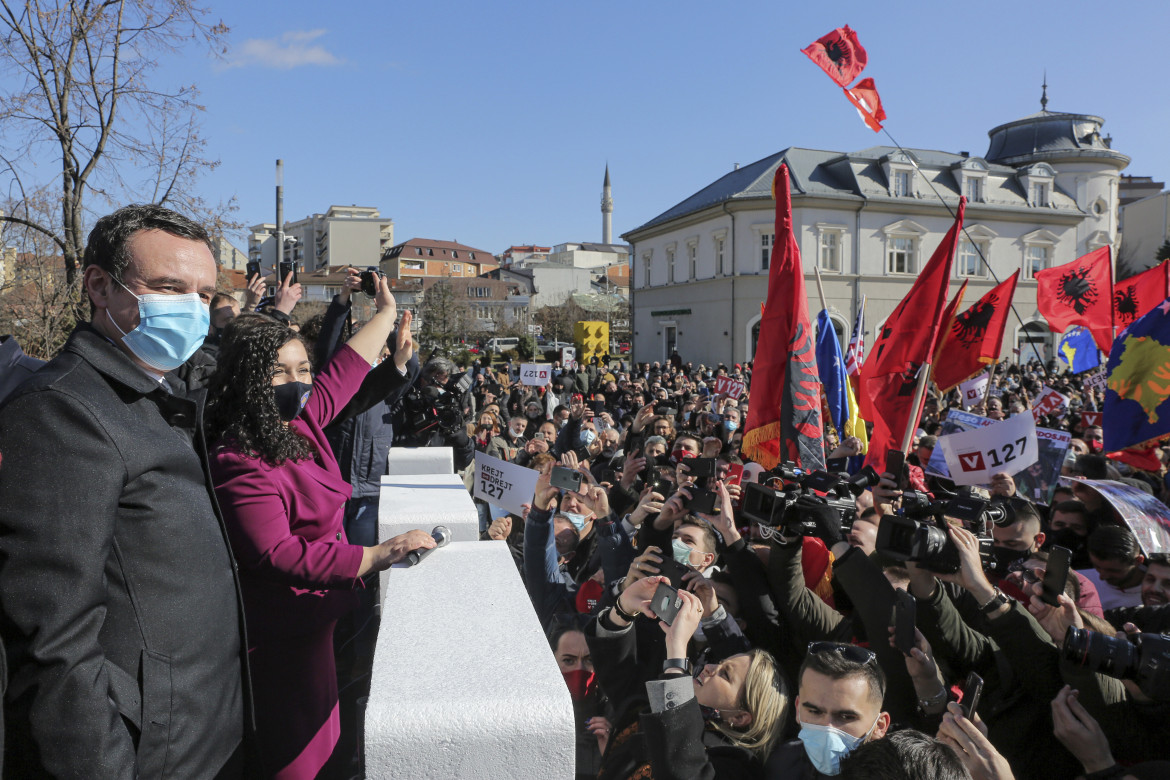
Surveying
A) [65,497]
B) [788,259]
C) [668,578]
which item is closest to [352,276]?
[668,578]

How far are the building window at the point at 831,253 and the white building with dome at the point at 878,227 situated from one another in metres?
0.05

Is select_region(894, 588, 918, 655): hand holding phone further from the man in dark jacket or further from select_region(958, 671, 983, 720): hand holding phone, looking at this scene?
the man in dark jacket

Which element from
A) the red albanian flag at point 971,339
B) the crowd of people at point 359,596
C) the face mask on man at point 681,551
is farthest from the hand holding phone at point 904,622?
the red albanian flag at point 971,339

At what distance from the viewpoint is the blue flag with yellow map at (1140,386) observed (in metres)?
6.49

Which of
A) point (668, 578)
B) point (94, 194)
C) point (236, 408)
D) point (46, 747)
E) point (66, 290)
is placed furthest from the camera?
point (94, 194)

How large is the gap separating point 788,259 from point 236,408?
17.2ft

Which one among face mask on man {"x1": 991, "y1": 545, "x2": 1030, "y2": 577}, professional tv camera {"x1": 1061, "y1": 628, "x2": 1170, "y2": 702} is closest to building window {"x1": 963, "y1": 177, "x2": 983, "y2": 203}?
face mask on man {"x1": 991, "y1": 545, "x2": 1030, "y2": 577}

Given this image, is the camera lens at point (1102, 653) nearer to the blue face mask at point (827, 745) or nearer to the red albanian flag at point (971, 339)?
the blue face mask at point (827, 745)

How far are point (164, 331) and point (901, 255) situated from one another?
41.7 metres

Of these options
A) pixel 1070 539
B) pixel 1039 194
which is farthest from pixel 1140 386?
pixel 1039 194

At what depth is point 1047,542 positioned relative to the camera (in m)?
5.26

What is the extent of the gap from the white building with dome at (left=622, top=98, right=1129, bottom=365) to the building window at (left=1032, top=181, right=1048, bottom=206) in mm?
52

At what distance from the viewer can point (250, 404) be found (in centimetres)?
225

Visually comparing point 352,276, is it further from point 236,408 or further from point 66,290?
point 66,290
